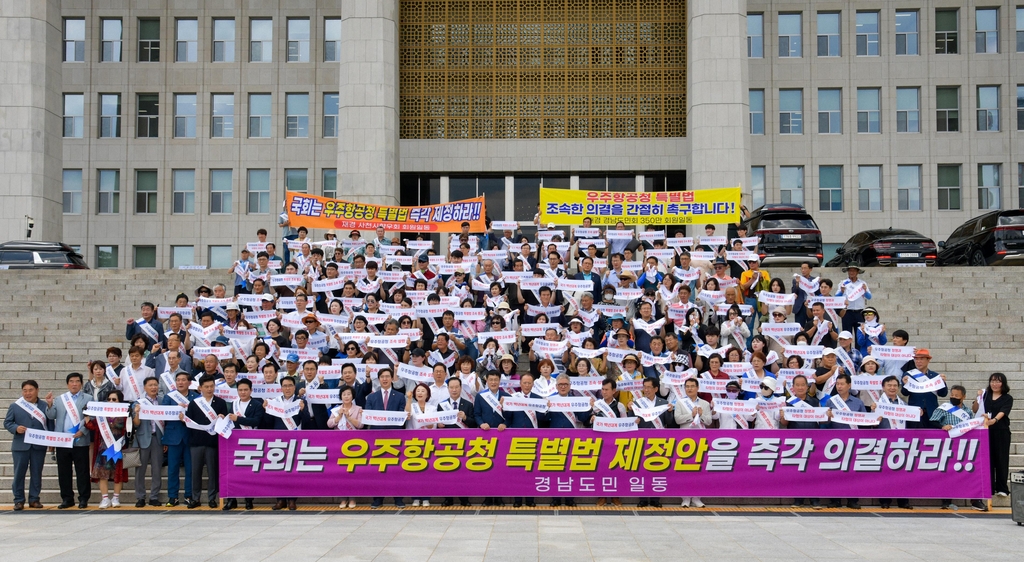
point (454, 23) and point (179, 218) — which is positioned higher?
point (454, 23)

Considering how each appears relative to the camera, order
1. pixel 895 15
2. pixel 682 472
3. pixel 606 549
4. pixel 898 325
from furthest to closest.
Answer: pixel 895 15 → pixel 898 325 → pixel 682 472 → pixel 606 549

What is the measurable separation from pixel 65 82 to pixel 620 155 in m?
22.6

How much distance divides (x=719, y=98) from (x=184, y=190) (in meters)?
21.4

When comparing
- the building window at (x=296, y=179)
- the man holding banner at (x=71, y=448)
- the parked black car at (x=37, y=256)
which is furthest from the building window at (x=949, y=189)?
the man holding banner at (x=71, y=448)

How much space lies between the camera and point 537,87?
34.8m

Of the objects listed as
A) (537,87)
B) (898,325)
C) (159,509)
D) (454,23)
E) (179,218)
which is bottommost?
(159,509)

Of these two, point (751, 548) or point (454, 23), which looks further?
point (454, 23)

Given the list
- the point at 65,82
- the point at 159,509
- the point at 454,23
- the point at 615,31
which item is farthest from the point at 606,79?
the point at 159,509

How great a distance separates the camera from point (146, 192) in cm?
3800

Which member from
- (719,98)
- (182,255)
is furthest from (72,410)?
(182,255)

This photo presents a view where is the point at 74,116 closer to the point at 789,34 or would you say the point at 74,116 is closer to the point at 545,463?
the point at 789,34

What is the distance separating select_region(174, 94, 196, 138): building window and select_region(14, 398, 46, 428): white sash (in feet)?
87.6

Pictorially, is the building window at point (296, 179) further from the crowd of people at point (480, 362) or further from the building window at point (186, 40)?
the crowd of people at point (480, 362)

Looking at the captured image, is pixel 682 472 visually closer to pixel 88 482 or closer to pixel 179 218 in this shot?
pixel 88 482
